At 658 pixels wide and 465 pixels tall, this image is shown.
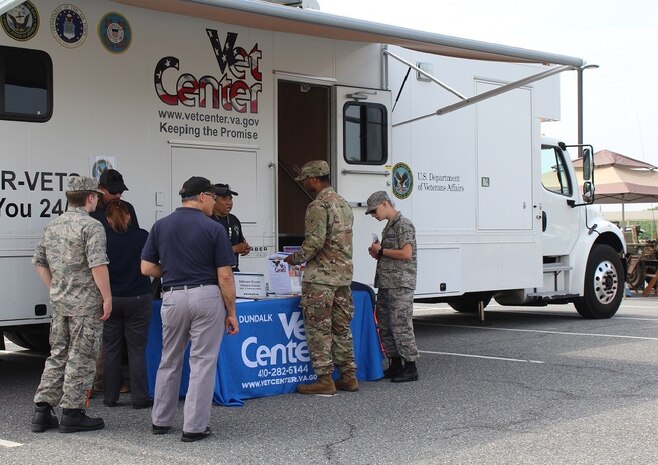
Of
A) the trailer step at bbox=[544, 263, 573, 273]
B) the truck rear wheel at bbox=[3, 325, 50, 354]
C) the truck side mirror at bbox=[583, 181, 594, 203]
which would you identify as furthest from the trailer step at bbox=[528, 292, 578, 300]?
the truck rear wheel at bbox=[3, 325, 50, 354]

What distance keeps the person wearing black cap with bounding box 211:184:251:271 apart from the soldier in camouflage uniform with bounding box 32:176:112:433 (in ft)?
6.22

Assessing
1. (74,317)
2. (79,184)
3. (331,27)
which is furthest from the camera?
(331,27)

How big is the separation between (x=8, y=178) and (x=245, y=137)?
2.30 metres

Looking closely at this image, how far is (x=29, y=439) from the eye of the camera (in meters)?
5.82

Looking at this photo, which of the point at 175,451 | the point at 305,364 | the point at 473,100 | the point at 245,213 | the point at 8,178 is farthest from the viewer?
the point at 473,100

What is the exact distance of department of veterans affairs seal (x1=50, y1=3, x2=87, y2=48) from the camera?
7402 mm

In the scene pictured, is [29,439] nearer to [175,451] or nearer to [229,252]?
[175,451]

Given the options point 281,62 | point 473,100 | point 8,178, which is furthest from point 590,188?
point 8,178

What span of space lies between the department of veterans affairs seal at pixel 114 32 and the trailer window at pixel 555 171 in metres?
6.09

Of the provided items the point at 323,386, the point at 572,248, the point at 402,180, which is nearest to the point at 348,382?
the point at 323,386

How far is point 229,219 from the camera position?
8.11m

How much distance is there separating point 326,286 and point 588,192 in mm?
5849

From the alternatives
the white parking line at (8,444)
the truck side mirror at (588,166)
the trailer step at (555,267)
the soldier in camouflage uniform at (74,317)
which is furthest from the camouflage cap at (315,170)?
the truck side mirror at (588,166)

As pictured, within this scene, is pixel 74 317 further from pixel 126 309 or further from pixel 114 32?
pixel 114 32
